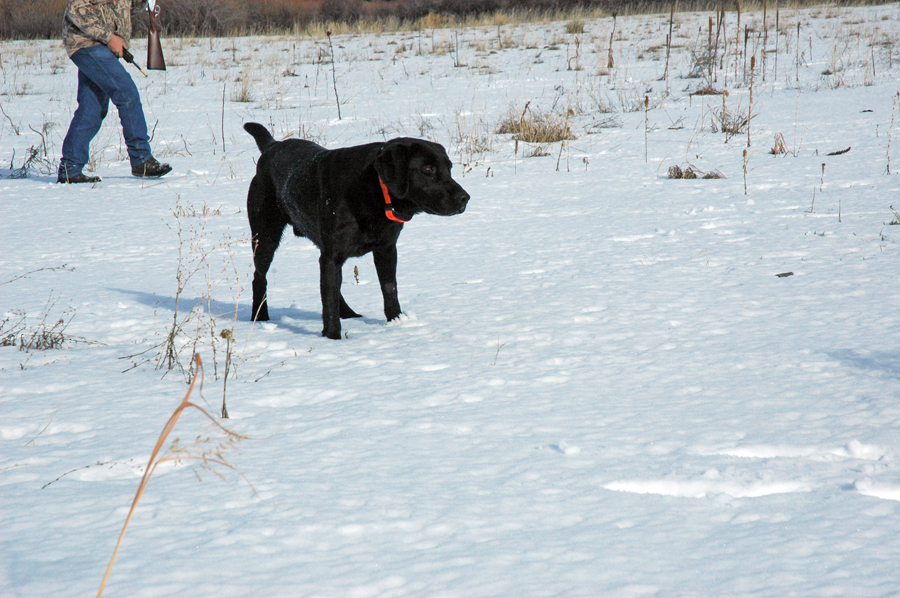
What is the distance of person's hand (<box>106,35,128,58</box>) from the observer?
595 cm

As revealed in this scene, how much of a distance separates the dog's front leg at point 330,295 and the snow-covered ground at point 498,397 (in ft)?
0.27

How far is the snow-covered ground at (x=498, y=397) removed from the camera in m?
1.28

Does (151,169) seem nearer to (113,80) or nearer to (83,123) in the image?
(83,123)

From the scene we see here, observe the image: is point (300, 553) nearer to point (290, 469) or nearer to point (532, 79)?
point (290, 469)

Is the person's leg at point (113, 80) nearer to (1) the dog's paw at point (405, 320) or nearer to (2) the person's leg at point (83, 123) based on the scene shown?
(2) the person's leg at point (83, 123)

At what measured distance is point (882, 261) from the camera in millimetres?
3451

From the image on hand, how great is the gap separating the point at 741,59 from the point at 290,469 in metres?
12.9

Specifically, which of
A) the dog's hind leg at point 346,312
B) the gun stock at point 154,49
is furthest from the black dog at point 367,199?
the gun stock at point 154,49

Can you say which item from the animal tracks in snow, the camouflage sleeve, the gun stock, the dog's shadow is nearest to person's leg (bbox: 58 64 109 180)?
the camouflage sleeve

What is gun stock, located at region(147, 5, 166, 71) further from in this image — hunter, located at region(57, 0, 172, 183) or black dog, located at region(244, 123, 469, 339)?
black dog, located at region(244, 123, 469, 339)

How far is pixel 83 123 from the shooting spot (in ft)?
20.3

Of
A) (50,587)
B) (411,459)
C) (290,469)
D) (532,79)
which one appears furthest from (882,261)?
(532,79)

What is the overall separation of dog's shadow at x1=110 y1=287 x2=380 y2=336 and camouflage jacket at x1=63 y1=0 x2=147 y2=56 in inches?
133

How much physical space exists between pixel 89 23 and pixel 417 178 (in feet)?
15.1
